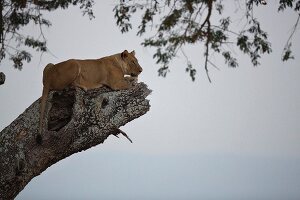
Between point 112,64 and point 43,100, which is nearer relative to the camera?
point 43,100

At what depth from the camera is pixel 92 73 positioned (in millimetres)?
6078

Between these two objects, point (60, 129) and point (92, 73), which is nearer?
point (60, 129)

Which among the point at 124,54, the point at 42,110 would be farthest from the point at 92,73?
the point at 42,110

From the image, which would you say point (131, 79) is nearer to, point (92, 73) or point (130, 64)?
point (130, 64)

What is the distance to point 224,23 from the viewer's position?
8.48 m

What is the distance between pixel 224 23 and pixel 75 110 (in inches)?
188

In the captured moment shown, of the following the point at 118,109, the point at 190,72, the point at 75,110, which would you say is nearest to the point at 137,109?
the point at 118,109

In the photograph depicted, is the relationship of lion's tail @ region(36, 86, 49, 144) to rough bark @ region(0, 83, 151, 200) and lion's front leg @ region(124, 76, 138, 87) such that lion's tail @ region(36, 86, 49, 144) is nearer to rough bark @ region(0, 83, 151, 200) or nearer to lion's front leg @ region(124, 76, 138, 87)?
rough bark @ region(0, 83, 151, 200)

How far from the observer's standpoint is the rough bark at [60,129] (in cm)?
459

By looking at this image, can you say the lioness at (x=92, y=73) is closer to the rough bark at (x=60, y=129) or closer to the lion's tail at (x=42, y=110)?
the lion's tail at (x=42, y=110)

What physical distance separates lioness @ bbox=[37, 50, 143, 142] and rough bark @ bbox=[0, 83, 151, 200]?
157 millimetres

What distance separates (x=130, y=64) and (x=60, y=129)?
2.55 m

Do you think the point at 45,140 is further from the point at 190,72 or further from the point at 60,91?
the point at 190,72

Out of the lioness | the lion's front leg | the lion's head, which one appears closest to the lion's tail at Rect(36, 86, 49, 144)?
the lioness
